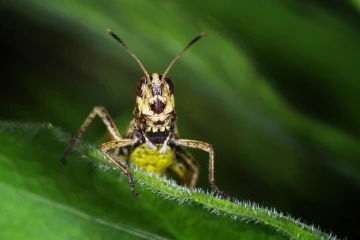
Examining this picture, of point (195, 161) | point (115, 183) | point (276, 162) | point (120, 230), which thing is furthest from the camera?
point (195, 161)

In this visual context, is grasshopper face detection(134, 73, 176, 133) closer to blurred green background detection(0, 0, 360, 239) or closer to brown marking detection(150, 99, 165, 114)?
brown marking detection(150, 99, 165, 114)

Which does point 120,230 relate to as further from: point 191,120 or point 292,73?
point 191,120

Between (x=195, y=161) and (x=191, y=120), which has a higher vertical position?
(x=191, y=120)

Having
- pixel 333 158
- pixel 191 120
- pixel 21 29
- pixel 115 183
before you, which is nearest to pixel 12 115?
pixel 21 29

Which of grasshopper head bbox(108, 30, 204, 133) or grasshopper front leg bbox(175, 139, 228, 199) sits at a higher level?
grasshopper head bbox(108, 30, 204, 133)

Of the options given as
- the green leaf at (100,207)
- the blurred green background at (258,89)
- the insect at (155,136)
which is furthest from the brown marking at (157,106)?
the green leaf at (100,207)

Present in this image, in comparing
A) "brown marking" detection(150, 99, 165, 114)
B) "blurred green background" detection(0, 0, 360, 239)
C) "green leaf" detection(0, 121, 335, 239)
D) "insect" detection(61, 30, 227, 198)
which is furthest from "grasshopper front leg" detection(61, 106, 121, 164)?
"green leaf" detection(0, 121, 335, 239)
